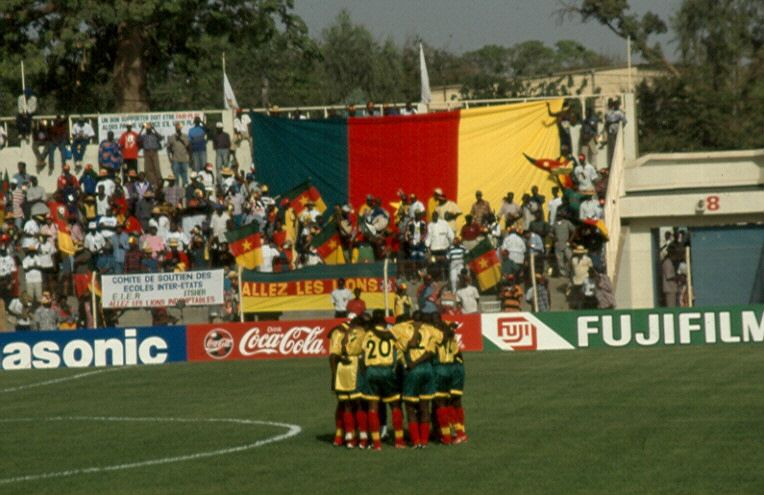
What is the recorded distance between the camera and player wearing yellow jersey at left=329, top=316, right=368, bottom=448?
19.1 meters

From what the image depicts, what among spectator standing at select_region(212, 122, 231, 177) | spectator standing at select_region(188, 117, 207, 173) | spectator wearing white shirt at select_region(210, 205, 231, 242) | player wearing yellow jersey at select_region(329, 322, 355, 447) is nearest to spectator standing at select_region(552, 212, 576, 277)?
spectator wearing white shirt at select_region(210, 205, 231, 242)

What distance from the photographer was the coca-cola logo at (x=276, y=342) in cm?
3481

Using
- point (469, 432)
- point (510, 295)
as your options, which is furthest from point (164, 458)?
point (510, 295)

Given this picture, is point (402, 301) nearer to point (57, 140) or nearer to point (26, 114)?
point (57, 140)

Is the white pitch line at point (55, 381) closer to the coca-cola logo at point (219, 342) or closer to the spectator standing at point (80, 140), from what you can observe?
the coca-cola logo at point (219, 342)

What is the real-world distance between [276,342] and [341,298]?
174 centimetres

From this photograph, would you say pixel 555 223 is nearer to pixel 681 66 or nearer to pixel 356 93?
pixel 681 66

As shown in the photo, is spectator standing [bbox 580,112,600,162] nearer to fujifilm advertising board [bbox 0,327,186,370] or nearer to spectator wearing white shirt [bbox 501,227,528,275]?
spectator wearing white shirt [bbox 501,227,528,275]

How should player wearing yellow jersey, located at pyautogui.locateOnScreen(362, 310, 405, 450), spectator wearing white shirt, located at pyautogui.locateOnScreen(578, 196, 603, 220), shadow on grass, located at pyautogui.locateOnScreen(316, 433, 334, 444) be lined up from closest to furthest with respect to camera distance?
player wearing yellow jersey, located at pyautogui.locateOnScreen(362, 310, 405, 450) < shadow on grass, located at pyautogui.locateOnScreen(316, 433, 334, 444) < spectator wearing white shirt, located at pyautogui.locateOnScreen(578, 196, 603, 220)

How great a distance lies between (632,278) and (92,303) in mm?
11614

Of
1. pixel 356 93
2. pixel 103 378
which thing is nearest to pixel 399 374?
pixel 103 378

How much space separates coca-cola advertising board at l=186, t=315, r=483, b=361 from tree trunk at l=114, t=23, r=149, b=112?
17.0m

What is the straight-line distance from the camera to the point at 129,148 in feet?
144

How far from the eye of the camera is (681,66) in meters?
69.2
